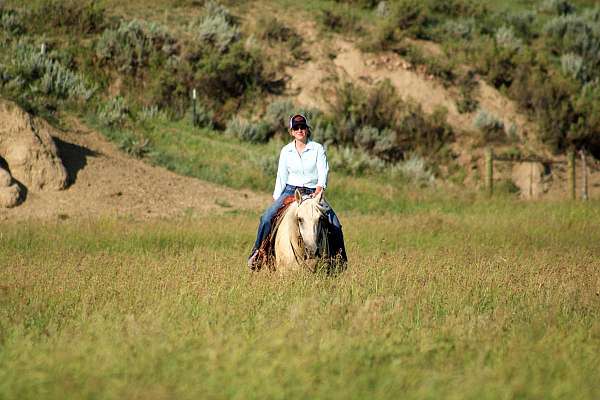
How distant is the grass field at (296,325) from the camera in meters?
5.59

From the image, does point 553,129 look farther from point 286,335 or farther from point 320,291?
point 286,335

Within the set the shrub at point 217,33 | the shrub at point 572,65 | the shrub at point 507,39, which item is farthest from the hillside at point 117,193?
the shrub at point 572,65

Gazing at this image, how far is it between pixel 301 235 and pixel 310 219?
253 millimetres

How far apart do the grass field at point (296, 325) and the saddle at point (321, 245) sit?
0.78 feet

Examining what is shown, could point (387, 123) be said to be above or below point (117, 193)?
above

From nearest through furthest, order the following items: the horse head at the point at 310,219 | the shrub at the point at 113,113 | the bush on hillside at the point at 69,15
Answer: the horse head at the point at 310,219, the shrub at the point at 113,113, the bush on hillside at the point at 69,15

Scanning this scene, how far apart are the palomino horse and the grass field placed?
27 centimetres

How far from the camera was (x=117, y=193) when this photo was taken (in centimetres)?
2086

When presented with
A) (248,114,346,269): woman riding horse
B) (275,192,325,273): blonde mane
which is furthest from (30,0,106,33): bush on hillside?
(275,192,325,273): blonde mane

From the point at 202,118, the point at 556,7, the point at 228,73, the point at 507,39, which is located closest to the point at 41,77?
the point at 202,118

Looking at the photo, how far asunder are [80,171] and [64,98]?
7654mm

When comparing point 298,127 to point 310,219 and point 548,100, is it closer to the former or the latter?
point 310,219

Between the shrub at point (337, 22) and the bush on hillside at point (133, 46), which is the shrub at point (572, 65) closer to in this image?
the shrub at point (337, 22)

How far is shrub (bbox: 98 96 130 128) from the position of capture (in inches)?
1055
